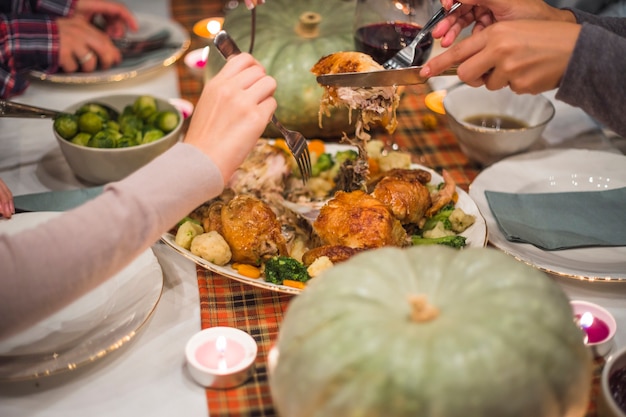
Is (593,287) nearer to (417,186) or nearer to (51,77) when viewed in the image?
(417,186)

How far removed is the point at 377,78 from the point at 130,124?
83 cm

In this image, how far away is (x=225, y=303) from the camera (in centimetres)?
150

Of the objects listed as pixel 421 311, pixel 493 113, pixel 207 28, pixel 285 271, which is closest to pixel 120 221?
pixel 285 271

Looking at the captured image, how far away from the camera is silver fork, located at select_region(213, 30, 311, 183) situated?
1.53 metres

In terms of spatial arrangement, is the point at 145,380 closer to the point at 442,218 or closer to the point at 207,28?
the point at 442,218

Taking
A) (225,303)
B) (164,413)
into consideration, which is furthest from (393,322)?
(225,303)

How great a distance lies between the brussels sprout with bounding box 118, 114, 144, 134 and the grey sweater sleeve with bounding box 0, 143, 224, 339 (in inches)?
32.6

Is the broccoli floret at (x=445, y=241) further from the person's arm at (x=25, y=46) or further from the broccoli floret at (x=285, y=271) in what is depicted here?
the person's arm at (x=25, y=46)

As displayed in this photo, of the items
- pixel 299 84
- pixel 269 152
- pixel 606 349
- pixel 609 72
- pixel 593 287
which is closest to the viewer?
pixel 606 349

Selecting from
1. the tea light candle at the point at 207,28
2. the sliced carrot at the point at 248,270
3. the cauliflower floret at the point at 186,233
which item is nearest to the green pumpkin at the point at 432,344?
the sliced carrot at the point at 248,270

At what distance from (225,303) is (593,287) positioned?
844 mm

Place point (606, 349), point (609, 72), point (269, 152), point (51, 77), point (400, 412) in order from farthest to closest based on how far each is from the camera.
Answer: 1. point (51, 77)
2. point (269, 152)
3. point (609, 72)
4. point (606, 349)
5. point (400, 412)

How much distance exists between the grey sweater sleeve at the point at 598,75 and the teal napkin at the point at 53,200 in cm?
117

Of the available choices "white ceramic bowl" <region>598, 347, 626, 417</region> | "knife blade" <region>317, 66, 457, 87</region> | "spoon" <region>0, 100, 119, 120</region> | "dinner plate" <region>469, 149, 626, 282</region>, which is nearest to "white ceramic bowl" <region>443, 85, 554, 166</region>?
"dinner plate" <region>469, 149, 626, 282</region>
